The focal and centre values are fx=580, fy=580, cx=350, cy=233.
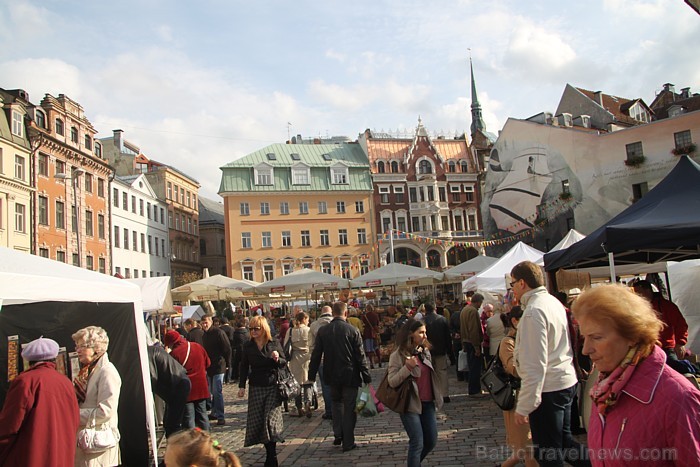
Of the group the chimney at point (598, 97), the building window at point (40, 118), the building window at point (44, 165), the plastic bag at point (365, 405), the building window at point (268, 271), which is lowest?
the plastic bag at point (365, 405)

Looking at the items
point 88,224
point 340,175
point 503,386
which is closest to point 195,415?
point 503,386

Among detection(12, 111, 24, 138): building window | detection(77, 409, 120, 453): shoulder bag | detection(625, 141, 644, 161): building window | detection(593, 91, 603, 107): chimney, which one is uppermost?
detection(593, 91, 603, 107): chimney

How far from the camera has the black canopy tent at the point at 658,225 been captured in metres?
6.59

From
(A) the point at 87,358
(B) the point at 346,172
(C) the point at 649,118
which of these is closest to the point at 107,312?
(A) the point at 87,358

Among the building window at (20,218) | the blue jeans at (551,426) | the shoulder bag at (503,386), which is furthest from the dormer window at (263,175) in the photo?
the blue jeans at (551,426)

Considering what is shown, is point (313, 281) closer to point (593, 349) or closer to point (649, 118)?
point (593, 349)

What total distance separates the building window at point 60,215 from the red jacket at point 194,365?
3279 centimetres

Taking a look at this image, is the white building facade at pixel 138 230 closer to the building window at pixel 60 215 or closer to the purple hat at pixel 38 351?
the building window at pixel 60 215

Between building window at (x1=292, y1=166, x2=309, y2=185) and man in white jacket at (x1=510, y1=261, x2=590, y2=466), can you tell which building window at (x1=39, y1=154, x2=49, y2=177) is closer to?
building window at (x1=292, y1=166, x2=309, y2=185)

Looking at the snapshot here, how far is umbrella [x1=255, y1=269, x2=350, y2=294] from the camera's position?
20.0 meters

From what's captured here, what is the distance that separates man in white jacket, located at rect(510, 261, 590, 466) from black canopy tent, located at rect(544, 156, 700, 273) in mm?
2782

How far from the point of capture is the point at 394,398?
5742mm

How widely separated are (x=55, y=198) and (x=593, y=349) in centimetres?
3985

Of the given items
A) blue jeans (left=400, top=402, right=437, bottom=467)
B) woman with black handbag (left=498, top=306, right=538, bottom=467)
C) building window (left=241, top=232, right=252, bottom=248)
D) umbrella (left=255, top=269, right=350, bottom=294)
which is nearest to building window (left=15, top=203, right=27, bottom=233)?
umbrella (left=255, top=269, right=350, bottom=294)
